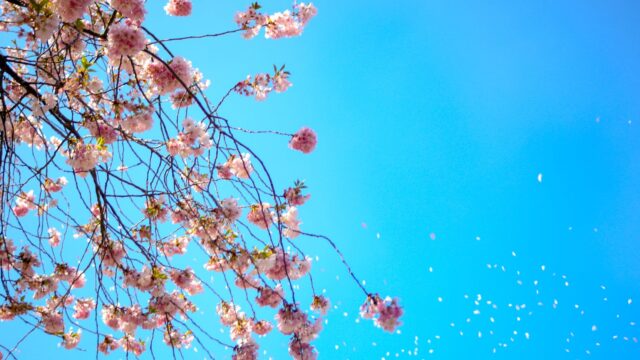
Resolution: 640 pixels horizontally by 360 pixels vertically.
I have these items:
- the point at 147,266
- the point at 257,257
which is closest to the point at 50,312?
the point at 147,266

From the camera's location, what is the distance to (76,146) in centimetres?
185

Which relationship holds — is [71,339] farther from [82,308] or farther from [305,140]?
[305,140]

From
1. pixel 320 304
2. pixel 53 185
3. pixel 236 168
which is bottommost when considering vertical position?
pixel 320 304

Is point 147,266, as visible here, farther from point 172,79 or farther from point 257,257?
point 172,79

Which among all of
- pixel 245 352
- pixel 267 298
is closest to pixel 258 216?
pixel 267 298

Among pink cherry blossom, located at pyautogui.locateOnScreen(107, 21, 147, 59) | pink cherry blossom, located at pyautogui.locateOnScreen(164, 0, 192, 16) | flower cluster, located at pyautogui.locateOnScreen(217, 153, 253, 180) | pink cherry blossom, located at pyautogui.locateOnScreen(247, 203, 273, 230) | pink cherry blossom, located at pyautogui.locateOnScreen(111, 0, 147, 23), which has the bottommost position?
pink cherry blossom, located at pyautogui.locateOnScreen(107, 21, 147, 59)

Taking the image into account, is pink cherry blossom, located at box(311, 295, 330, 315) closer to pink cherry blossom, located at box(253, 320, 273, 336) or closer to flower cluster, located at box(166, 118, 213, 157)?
pink cherry blossom, located at box(253, 320, 273, 336)

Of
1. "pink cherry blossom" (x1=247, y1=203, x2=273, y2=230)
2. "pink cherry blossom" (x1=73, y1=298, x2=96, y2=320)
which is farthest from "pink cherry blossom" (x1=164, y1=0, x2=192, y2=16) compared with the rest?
"pink cherry blossom" (x1=73, y1=298, x2=96, y2=320)

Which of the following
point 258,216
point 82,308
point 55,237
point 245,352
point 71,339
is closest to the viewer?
point 245,352

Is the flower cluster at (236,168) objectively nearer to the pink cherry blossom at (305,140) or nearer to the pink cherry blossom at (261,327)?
the pink cherry blossom at (305,140)

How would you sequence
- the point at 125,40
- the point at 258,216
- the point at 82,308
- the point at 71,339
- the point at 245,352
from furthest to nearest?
the point at 82,308
the point at 71,339
the point at 258,216
the point at 245,352
the point at 125,40

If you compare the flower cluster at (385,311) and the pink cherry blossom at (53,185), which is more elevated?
the pink cherry blossom at (53,185)

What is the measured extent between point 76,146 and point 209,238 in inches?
26.9

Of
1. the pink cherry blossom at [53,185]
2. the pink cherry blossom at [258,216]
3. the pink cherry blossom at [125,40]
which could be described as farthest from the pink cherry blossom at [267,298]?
the pink cherry blossom at [53,185]
